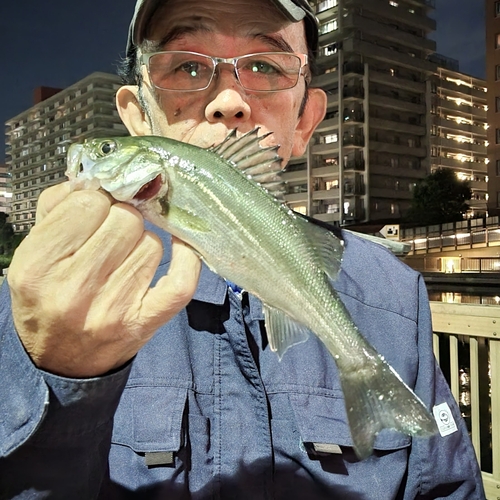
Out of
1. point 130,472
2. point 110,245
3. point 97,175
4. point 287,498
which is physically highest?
point 97,175

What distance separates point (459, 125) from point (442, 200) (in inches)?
1347

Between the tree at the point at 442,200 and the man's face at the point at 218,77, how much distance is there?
155 ft

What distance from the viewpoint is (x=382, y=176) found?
64938 mm

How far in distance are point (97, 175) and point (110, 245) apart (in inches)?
11.1

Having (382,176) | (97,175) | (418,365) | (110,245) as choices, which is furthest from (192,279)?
(382,176)

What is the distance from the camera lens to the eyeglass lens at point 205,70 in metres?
2.23

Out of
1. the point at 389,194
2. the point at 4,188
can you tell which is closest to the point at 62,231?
the point at 389,194

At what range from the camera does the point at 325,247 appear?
182 centimetres

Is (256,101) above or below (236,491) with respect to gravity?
above

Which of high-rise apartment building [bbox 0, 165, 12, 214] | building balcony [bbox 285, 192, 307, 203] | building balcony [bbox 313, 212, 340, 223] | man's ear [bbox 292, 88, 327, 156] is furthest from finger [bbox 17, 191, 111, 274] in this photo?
high-rise apartment building [bbox 0, 165, 12, 214]

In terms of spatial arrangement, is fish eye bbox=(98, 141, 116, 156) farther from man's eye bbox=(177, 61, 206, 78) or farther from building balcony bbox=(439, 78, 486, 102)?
building balcony bbox=(439, 78, 486, 102)

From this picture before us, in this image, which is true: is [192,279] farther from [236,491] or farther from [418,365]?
[418,365]

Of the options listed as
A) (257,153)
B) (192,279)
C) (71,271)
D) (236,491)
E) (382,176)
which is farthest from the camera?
(382,176)

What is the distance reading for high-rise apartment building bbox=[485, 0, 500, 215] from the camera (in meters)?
51.6
